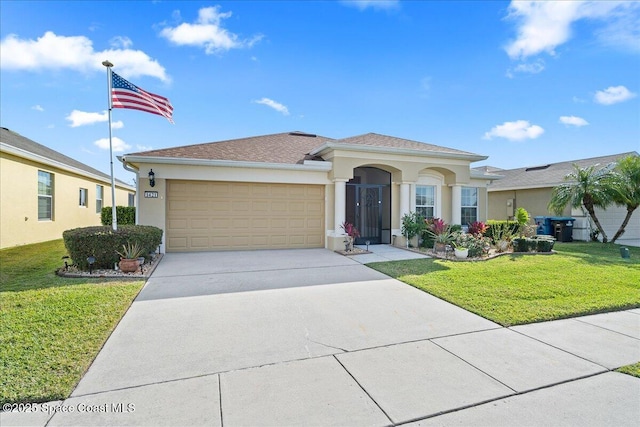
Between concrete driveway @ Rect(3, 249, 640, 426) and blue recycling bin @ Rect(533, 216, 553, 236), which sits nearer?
concrete driveway @ Rect(3, 249, 640, 426)

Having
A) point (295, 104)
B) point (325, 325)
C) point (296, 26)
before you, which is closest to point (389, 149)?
point (296, 26)

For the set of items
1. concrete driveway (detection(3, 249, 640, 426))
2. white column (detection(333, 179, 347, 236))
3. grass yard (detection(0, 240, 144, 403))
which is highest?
white column (detection(333, 179, 347, 236))

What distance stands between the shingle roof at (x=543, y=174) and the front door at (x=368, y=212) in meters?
10.1

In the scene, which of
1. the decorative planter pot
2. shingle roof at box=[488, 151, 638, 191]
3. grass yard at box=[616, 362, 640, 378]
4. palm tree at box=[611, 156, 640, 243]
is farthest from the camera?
shingle roof at box=[488, 151, 638, 191]

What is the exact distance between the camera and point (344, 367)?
316 centimetres

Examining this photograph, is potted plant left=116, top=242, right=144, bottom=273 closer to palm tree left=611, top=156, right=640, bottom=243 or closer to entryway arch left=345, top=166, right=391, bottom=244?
entryway arch left=345, top=166, right=391, bottom=244

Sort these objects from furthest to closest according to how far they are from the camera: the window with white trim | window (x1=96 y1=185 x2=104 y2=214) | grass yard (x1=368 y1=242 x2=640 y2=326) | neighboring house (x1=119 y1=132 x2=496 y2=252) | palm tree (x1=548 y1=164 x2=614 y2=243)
Answer: window (x1=96 y1=185 x2=104 y2=214), the window with white trim, palm tree (x1=548 y1=164 x2=614 y2=243), neighboring house (x1=119 y1=132 x2=496 y2=252), grass yard (x1=368 y1=242 x2=640 y2=326)

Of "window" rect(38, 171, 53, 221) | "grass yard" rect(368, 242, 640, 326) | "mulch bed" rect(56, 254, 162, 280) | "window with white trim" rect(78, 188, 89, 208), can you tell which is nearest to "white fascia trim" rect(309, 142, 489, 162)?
"grass yard" rect(368, 242, 640, 326)

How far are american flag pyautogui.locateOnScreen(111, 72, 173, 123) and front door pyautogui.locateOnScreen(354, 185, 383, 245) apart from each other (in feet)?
23.9

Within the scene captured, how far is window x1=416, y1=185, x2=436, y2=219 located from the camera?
1251cm

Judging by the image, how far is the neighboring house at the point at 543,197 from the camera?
15.2 m

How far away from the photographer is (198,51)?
34.6 ft

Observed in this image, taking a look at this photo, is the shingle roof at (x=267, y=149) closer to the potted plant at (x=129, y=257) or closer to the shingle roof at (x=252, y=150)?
the shingle roof at (x=252, y=150)

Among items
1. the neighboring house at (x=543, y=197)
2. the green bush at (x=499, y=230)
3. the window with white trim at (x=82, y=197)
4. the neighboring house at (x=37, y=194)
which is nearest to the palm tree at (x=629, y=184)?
the neighboring house at (x=543, y=197)
